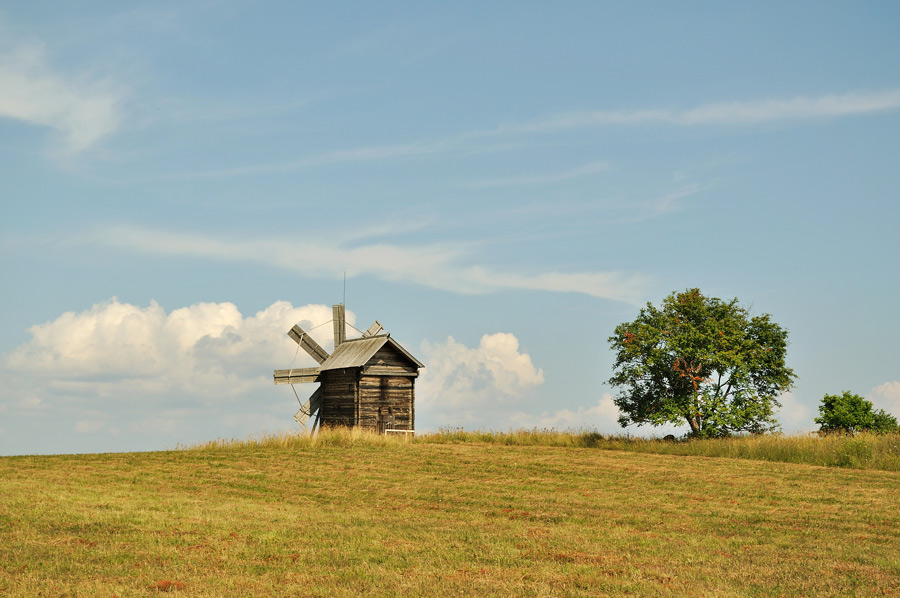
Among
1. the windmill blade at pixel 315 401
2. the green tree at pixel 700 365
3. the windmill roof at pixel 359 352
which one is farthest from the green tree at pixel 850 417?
the windmill blade at pixel 315 401

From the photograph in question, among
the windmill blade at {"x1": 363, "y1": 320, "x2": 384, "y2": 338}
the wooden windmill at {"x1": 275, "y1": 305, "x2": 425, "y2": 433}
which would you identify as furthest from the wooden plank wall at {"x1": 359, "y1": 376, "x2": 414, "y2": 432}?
the windmill blade at {"x1": 363, "y1": 320, "x2": 384, "y2": 338}

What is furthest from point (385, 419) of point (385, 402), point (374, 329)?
point (374, 329)

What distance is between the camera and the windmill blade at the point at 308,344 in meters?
49.6

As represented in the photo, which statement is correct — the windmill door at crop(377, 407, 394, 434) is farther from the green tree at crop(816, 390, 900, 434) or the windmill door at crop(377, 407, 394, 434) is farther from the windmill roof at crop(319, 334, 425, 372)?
the green tree at crop(816, 390, 900, 434)

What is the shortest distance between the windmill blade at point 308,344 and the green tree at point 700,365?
17.7 meters

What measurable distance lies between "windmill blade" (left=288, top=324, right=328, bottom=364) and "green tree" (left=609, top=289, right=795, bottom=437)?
17746 millimetres

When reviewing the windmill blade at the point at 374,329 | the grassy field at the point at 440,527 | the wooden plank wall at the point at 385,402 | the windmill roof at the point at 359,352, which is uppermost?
the windmill blade at the point at 374,329

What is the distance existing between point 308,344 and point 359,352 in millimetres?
5528

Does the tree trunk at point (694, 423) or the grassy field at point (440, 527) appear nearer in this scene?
the grassy field at point (440, 527)

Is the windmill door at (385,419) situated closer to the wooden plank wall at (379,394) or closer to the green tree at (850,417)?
the wooden plank wall at (379,394)

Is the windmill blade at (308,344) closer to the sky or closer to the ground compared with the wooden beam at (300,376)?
closer to the sky

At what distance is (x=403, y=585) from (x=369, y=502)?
1130cm

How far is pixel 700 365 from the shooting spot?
43.9 m

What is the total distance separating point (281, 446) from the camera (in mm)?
38531
